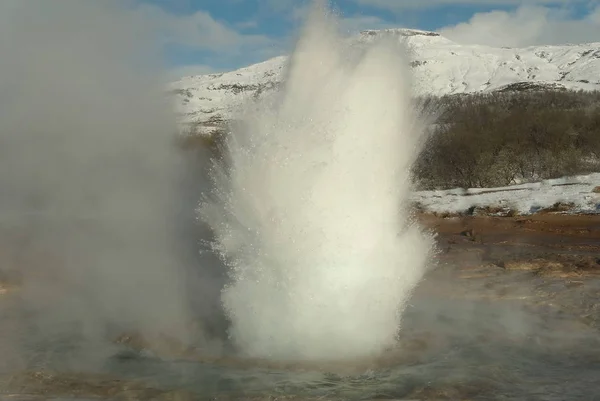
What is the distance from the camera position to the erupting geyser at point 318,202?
4824mm

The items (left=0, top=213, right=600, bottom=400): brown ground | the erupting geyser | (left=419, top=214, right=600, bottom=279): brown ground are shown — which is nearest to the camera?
(left=0, top=213, right=600, bottom=400): brown ground

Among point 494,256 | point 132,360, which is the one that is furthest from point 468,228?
point 132,360

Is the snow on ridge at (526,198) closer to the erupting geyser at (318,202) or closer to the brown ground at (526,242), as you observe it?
the brown ground at (526,242)

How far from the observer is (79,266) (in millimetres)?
9188

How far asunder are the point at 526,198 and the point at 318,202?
13208 millimetres

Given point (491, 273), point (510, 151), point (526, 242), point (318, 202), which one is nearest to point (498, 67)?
point (510, 151)

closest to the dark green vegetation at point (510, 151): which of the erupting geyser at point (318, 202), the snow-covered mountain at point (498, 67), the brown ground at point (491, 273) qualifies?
the brown ground at point (491, 273)

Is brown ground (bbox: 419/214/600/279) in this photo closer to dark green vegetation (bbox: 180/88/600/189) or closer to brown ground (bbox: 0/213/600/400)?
brown ground (bbox: 0/213/600/400)

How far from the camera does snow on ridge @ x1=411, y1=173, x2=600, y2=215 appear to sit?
15.4 meters

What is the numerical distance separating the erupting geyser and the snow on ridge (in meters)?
11.1

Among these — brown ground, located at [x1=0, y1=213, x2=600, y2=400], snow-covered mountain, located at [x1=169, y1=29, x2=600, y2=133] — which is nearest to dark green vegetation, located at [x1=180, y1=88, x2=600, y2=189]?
brown ground, located at [x1=0, y1=213, x2=600, y2=400]

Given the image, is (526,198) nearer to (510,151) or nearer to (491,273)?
(510,151)

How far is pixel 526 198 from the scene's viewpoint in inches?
658

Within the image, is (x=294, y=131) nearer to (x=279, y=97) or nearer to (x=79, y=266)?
(x=279, y=97)
